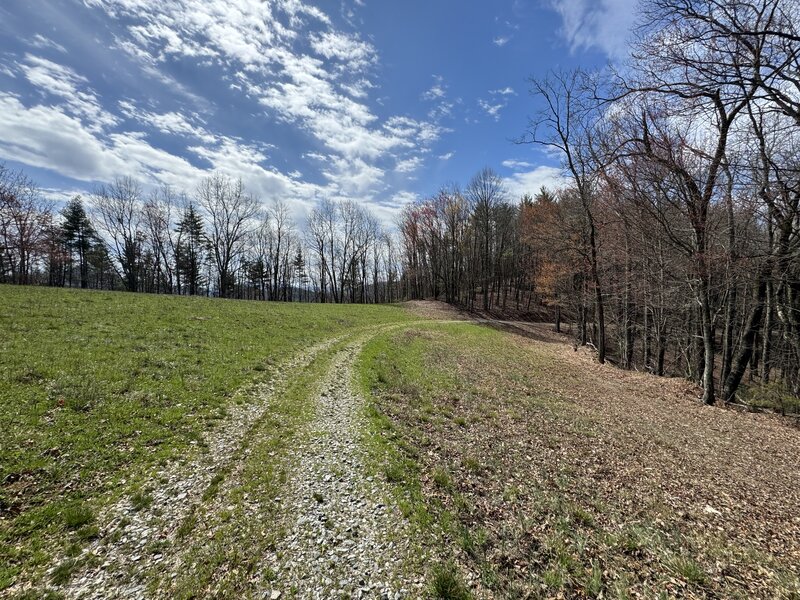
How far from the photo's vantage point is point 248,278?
6569 cm

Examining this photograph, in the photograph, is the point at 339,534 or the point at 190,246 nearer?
the point at 339,534

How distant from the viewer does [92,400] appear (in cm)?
747

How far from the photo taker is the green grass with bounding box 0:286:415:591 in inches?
188

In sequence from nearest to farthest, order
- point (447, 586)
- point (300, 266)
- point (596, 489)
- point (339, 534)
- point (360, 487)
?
point (447, 586) < point (339, 534) < point (360, 487) < point (596, 489) < point (300, 266)

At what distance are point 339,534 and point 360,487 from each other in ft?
3.70

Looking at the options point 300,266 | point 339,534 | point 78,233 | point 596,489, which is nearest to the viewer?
point 339,534

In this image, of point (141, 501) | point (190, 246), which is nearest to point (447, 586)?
point (141, 501)

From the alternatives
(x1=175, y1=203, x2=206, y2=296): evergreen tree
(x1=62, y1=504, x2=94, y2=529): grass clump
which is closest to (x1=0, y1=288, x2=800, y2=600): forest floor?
(x1=62, y1=504, x2=94, y2=529): grass clump

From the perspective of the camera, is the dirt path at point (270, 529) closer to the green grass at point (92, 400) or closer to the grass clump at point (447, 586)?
the grass clump at point (447, 586)

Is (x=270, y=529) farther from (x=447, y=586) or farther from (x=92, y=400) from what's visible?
(x=92, y=400)

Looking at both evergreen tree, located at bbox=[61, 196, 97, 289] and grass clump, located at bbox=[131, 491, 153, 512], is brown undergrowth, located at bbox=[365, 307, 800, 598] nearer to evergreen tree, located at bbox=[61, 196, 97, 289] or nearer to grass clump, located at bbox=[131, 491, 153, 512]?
grass clump, located at bbox=[131, 491, 153, 512]

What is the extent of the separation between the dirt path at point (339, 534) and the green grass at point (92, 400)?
6.08ft

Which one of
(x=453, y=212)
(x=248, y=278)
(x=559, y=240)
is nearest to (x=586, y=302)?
(x=559, y=240)

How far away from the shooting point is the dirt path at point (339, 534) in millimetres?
4004
